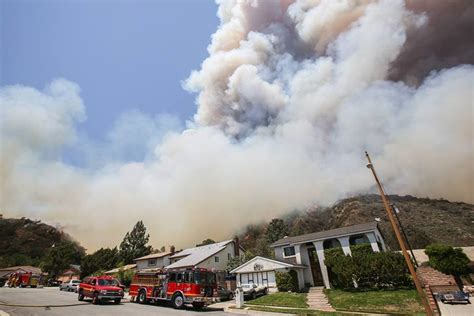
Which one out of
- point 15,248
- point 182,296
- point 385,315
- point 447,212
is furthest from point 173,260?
point 15,248

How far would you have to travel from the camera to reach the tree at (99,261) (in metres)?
65.1

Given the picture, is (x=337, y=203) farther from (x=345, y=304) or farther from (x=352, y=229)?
(x=345, y=304)

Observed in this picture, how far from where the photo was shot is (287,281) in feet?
97.4

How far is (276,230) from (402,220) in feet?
142

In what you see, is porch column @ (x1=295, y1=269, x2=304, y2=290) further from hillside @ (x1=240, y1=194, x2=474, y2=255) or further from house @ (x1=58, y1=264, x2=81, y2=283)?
house @ (x1=58, y1=264, x2=81, y2=283)

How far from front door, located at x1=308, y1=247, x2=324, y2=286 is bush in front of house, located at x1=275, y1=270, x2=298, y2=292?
2.73 meters

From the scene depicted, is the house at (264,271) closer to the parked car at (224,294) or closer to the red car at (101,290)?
the parked car at (224,294)

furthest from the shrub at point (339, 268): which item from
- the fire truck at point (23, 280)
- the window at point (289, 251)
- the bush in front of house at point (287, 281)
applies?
the fire truck at point (23, 280)

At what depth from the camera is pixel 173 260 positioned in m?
54.3

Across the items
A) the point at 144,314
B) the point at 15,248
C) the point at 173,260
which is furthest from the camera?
the point at 15,248

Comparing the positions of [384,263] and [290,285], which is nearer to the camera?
[384,263]

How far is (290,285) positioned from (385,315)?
13660 mm

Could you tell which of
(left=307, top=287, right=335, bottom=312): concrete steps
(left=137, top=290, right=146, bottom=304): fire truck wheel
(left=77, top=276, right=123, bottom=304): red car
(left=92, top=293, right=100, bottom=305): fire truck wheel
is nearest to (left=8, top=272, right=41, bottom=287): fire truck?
(left=77, top=276, right=123, bottom=304): red car

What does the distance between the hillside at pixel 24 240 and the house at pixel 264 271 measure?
113m
